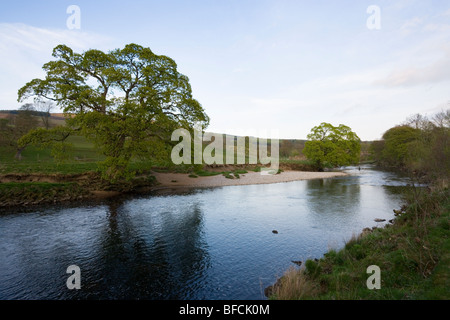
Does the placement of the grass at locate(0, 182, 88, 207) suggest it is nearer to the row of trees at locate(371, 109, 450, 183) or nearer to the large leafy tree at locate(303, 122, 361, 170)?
the row of trees at locate(371, 109, 450, 183)

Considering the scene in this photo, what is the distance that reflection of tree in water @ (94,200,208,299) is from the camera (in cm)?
743

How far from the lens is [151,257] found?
9.88 m

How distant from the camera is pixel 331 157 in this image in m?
55.2

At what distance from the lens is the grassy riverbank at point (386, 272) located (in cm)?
556

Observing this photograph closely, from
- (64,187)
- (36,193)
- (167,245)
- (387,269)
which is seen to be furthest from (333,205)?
(36,193)

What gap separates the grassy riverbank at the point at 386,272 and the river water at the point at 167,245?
4.58 ft

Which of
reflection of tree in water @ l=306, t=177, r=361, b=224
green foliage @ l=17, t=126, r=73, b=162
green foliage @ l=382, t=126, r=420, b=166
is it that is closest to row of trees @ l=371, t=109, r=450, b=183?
green foliage @ l=382, t=126, r=420, b=166

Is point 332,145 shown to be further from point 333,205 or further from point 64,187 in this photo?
point 64,187

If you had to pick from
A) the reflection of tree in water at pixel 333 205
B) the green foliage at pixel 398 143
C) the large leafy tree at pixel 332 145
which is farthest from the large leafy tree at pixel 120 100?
the green foliage at pixel 398 143

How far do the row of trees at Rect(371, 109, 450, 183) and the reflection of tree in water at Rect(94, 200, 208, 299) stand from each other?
8737 millimetres

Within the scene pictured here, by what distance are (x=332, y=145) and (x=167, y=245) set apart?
5388 cm
